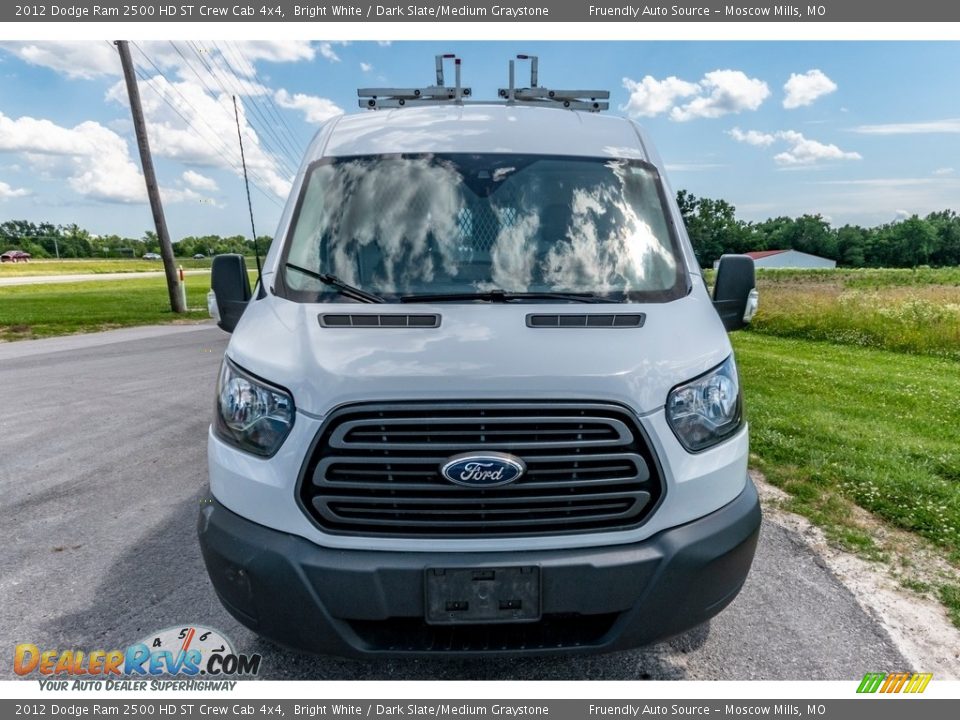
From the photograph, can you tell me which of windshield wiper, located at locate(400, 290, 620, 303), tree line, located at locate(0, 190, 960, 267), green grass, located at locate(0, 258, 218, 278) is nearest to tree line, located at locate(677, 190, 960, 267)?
tree line, located at locate(0, 190, 960, 267)

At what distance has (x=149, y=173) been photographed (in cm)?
1909

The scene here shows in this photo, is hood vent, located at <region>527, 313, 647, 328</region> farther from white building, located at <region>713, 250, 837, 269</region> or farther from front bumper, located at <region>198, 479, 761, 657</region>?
white building, located at <region>713, 250, 837, 269</region>

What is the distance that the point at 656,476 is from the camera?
90.6 inches

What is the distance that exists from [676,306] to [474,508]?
3.95ft

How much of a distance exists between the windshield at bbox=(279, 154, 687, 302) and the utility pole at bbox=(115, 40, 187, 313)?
17910 millimetres

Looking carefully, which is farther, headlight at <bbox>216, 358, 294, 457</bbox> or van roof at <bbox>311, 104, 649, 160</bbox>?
van roof at <bbox>311, 104, 649, 160</bbox>

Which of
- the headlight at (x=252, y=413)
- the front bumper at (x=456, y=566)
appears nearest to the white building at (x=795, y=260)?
the front bumper at (x=456, y=566)

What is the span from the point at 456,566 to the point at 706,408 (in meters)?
1.07

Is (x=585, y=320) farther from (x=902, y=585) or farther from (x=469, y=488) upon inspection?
(x=902, y=585)

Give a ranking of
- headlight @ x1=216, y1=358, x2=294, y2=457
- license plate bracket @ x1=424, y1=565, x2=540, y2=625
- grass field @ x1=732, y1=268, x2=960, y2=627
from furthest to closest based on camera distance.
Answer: grass field @ x1=732, y1=268, x2=960, y2=627 < headlight @ x1=216, y1=358, x2=294, y2=457 < license plate bracket @ x1=424, y1=565, x2=540, y2=625

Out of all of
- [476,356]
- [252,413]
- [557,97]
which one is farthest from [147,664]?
[557,97]

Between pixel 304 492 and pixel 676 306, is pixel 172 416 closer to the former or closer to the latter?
pixel 304 492

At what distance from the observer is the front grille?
2.23 meters

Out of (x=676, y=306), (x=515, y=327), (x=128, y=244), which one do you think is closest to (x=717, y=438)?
(x=676, y=306)
